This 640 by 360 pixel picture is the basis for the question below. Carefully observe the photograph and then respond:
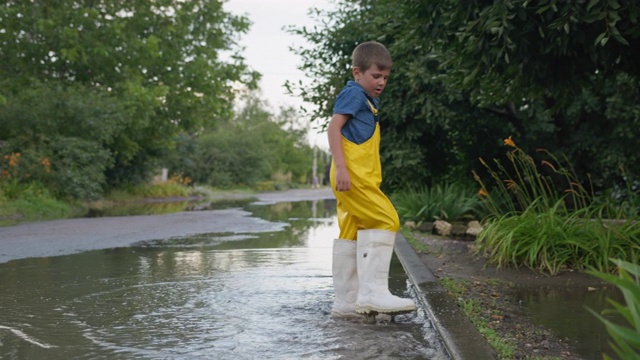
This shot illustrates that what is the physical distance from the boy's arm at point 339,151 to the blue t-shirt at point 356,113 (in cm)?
5

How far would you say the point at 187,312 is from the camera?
5.02 m

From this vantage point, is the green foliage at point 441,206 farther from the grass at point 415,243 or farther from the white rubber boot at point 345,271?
the white rubber boot at point 345,271

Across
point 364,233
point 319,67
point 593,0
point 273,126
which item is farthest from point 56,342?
point 273,126

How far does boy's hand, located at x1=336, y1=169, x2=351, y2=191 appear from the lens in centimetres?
461

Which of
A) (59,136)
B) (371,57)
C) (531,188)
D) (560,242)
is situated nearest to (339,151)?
(371,57)

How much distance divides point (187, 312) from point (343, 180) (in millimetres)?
1466

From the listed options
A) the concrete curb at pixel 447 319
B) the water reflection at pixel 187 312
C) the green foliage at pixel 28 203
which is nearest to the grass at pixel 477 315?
the concrete curb at pixel 447 319

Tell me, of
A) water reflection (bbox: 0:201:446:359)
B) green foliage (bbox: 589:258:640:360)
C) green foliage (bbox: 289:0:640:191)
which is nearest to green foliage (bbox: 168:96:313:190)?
green foliage (bbox: 289:0:640:191)

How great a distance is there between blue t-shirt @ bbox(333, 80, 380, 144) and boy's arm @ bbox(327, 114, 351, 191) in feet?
0.17

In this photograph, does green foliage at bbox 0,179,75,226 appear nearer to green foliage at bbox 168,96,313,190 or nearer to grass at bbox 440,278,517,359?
grass at bbox 440,278,517,359

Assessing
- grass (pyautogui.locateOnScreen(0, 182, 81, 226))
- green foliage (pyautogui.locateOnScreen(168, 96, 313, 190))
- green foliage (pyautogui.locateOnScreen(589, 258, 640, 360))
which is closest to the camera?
green foliage (pyautogui.locateOnScreen(589, 258, 640, 360))

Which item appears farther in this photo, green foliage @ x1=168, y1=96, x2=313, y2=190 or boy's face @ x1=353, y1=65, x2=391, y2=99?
green foliage @ x1=168, y1=96, x2=313, y2=190

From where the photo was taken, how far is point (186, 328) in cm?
450

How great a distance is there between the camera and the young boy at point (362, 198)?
470 cm
